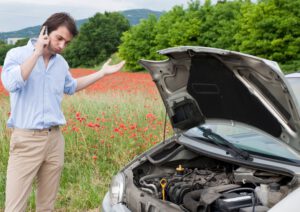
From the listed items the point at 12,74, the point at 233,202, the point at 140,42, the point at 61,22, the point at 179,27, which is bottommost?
the point at 140,42

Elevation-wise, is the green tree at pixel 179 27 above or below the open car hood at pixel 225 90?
below

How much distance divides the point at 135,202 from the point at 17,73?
1.36 meters

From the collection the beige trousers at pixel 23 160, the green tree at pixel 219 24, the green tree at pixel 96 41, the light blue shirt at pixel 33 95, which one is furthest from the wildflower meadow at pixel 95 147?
the green tree at pixel 96 41

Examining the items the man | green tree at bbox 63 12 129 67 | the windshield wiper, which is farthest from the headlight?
green tree at bbox 63 12 129 67

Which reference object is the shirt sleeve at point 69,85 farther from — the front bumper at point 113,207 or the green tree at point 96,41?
the green tree at point 96,41

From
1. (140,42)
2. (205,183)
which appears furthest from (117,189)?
(140,42)

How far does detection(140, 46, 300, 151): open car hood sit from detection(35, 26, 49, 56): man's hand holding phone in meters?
→ 0.80

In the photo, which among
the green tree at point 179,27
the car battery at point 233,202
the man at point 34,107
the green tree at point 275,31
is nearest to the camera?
the car battery at point 233,202

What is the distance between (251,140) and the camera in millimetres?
3438

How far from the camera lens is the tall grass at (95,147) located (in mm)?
5527

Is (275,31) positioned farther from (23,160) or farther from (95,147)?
(23,160)

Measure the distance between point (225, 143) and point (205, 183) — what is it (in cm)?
35

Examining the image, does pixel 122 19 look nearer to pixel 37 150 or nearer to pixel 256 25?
pixel 256 25

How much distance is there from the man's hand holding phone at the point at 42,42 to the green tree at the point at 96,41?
189 ft
